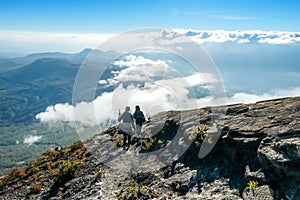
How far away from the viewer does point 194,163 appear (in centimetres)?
1891

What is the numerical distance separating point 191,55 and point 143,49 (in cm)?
567

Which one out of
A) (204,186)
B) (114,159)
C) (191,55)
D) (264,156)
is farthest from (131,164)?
(264,156)

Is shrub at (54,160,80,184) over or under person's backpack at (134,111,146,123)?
under

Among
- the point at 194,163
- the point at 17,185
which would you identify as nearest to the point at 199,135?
the point at 194,163

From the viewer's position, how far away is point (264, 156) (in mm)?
13867

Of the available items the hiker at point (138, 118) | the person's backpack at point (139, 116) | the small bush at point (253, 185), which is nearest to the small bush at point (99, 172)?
the hiker at point (138, 118)

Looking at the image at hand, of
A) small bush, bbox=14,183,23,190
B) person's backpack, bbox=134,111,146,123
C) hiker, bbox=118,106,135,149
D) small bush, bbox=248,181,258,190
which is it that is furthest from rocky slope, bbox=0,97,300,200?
hiker, bbox=118,106,135,149

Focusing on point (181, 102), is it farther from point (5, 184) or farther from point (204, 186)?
point (5, 184)

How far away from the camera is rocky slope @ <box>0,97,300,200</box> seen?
1369 centimetres

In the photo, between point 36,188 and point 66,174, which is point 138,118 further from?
point 36,188

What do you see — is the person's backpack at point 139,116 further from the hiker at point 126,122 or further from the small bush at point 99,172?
the small bush at point 99,172

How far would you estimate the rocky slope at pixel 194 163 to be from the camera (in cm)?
1369

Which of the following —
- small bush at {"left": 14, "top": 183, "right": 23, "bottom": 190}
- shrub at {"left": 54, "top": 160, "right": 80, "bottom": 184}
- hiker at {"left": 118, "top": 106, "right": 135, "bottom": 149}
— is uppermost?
hiker at {"left": 118, "top": 106, "right": 135, "bottom": 149}

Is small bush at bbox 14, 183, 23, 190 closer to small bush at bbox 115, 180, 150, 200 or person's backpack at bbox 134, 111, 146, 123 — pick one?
person's backpack at bbox 134, 111, 146, 123
